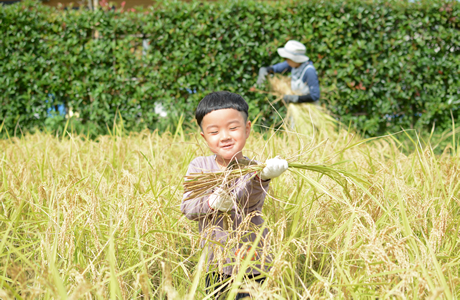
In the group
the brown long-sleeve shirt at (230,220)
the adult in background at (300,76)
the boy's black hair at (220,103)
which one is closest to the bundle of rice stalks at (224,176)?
the brown long-sleeve shirt at (230,220)

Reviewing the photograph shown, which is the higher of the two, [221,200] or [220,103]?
[220,103]

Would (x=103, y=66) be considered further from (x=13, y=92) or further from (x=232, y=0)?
(x=232, y=0)

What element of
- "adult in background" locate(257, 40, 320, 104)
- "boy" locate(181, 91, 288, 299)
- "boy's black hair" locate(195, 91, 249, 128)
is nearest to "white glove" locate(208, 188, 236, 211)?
"boy" locate(181, 91, 288, 299)

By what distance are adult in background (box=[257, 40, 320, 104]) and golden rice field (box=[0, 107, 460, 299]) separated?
1716 mm

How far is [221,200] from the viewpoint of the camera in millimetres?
1247

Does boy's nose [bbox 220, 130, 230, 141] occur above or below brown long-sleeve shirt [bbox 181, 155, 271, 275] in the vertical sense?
above

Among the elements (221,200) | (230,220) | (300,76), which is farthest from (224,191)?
(300,76)

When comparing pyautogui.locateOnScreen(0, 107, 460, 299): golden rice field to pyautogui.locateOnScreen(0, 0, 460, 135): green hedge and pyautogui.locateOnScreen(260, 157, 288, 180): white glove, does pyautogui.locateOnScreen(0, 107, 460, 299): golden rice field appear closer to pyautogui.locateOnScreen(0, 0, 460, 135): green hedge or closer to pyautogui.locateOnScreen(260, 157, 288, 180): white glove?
pyautogui.locateOnScreen(260, 157, 288, 180): white glove

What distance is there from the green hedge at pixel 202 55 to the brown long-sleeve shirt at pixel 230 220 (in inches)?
143

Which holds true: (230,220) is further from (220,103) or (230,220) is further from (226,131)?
(220,103)

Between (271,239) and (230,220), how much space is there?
19 cm

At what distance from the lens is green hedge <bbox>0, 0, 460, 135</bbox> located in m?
5.00

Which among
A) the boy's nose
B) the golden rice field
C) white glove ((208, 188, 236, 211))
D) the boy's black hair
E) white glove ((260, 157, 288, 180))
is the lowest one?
the golden rice field

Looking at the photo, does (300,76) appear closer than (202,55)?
Yes
